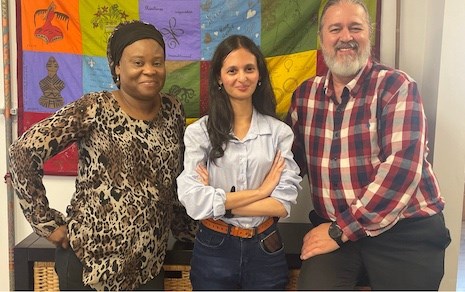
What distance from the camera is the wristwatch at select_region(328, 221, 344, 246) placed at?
1.73 metres

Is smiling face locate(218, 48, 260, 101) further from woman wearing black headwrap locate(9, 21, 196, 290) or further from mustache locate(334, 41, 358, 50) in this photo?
mustache locate(334, 41, 358, 50)

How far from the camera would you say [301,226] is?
2287mm

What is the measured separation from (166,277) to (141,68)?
88 cm

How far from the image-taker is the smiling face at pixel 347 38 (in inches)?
70.7

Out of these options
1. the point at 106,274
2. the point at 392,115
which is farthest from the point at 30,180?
the point at 392,115

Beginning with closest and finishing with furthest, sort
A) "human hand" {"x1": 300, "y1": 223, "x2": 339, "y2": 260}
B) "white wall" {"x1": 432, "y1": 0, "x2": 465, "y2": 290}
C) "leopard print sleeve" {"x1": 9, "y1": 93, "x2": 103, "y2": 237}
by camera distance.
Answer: "leopard print sleeve" {"x1": 9, "y1": 93, "x2": 103, "y2": 237}
"human hand" {"x1": 300, "y1": 223, "x2": 339, "y2": 260}
"white wall" {"x1": 432, "y1": 0, "x2": 465, "y2": 290}

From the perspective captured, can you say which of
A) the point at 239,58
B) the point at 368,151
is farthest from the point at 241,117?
the point at 368,151

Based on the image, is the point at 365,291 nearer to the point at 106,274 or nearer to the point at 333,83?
the point at 333,83

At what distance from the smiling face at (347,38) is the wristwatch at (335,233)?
22.8 inches

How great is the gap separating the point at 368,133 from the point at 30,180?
1.24 metres

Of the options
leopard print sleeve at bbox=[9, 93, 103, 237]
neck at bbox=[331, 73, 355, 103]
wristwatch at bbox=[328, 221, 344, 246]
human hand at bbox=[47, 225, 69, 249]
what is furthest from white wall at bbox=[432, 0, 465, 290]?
human hand at bbox=[47, 225, 69, 249]

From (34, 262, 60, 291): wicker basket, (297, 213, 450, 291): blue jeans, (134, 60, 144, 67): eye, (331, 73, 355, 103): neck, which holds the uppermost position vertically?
(134, 60, 144, 67): eye

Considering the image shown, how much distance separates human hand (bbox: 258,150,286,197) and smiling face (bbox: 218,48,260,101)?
0.85ft

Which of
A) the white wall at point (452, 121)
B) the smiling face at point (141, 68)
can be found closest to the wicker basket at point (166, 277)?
the smiling face at point (141, 68)
